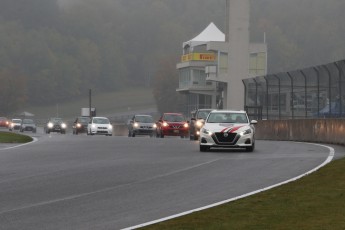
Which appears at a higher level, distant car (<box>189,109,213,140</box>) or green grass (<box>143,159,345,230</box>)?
distant car (<box>189,109,213,140</box>)

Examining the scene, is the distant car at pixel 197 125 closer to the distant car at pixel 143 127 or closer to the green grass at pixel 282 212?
the distant car at pixel 143 127

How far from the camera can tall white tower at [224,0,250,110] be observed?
9588cm

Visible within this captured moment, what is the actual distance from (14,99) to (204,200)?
539 ft

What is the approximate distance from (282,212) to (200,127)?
97.8 ft

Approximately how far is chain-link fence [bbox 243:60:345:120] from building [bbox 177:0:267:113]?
1747 inches

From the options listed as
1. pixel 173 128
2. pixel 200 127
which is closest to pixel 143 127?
pixel 173 128

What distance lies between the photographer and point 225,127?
2917 centimetres

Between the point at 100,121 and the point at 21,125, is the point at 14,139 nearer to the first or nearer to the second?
the point at 100,121

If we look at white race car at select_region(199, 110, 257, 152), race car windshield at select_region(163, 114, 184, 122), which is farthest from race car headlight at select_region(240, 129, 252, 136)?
race car windshield at select_region(163, 114, 184, 122)

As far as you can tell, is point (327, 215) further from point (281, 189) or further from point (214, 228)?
point (281, 189)

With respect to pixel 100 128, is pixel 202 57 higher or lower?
higher

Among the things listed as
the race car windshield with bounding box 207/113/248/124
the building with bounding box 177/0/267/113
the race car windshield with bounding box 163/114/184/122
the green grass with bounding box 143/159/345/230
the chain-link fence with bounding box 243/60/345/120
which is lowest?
the green grass with bounding box 143/159/345/230

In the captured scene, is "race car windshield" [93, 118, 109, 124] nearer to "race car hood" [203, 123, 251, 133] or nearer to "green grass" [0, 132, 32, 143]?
"green grass" [0, 132, 32, 143]

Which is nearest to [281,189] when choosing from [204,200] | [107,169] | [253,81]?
[204,200]
